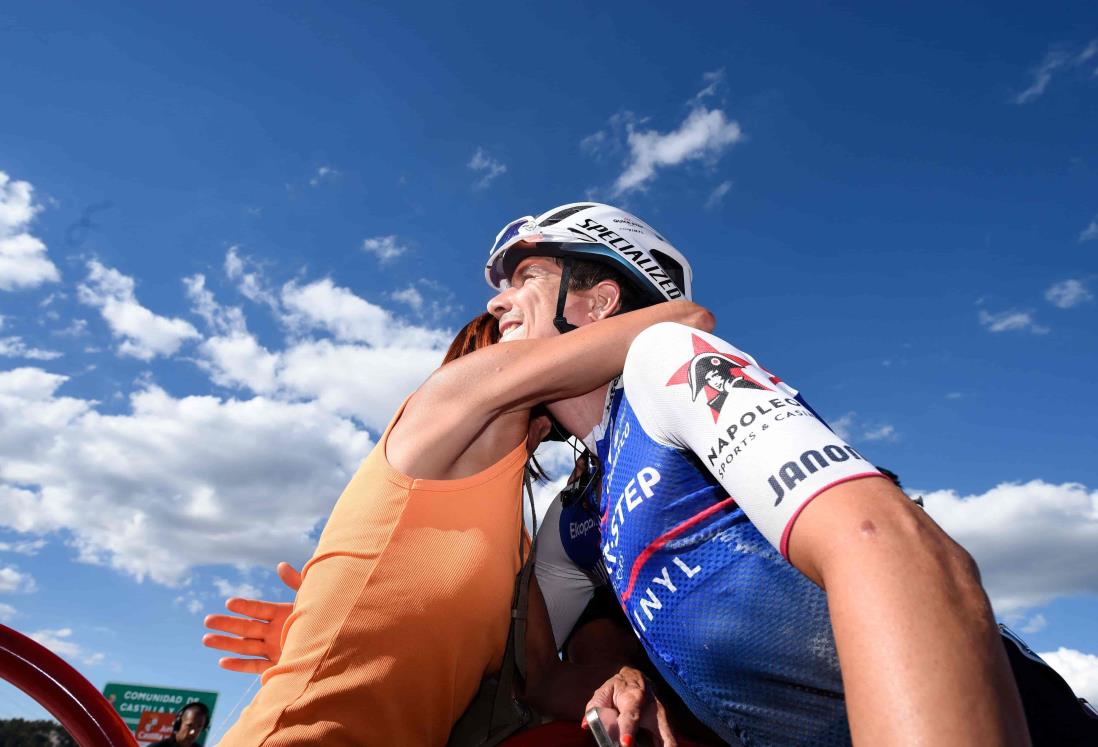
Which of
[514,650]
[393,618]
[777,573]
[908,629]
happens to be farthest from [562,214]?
[908,629]

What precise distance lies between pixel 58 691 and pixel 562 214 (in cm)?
327

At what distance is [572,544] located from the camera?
335cm

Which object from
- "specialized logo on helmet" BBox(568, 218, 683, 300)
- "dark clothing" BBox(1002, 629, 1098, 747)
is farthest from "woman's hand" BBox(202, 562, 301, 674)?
"dark clothing" BBox(1002, 629, 1098, 747)

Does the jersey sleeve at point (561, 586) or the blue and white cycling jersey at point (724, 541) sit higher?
the jersey sleeve at point (561, 586)

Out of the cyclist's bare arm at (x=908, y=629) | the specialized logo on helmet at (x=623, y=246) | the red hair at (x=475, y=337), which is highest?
the specialized logo on helmet at (x=623, y=246)

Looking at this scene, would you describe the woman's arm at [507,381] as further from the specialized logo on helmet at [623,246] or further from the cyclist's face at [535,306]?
the specialized logo on helmet at [623,246]

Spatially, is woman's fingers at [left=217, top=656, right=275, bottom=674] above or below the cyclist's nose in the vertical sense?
below

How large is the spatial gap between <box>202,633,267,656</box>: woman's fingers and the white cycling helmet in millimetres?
2090

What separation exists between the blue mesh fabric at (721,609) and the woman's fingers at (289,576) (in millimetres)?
1877

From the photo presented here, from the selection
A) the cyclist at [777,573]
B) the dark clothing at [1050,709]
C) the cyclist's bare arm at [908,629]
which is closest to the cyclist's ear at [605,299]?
the cyclist at [777,573]

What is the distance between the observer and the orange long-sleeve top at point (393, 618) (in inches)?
91.2

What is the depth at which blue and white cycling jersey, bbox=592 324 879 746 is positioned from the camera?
152 centimetres

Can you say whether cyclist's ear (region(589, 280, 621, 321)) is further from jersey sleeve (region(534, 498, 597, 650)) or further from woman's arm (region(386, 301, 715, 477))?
jersey sleeve (region(534, 498, 597, 650))

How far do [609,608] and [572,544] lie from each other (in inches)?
14.9
